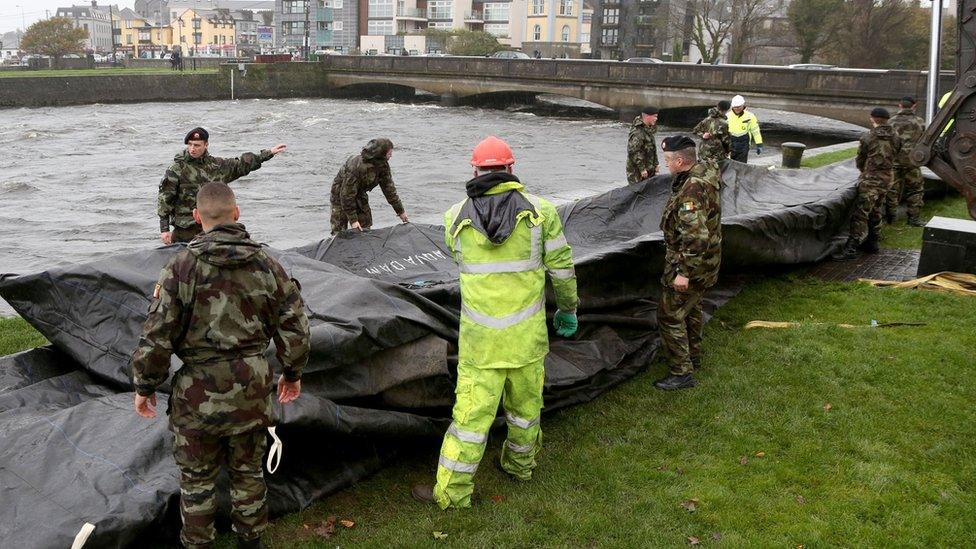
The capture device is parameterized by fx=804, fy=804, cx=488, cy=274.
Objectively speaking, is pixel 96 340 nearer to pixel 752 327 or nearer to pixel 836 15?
pixel 752 327

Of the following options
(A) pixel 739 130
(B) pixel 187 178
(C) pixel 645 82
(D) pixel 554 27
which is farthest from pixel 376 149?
(D) pixel 554 27

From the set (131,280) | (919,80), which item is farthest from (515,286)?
(919,80)

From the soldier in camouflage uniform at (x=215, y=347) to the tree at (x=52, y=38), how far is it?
81.4 metres

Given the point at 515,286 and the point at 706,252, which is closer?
the point at 515,286

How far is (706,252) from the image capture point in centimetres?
613

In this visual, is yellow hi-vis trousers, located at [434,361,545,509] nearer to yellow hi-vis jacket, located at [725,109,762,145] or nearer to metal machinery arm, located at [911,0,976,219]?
metal machinery arm, located at [911,0,976,219]

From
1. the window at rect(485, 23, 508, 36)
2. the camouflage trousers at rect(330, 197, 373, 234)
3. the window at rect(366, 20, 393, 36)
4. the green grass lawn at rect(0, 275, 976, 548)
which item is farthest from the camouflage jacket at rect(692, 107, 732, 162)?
the window at rect(366, 20, 393, 36)

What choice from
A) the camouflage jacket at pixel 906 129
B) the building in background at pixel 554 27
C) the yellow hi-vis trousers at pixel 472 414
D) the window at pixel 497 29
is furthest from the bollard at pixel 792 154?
the window at pixel 497 29

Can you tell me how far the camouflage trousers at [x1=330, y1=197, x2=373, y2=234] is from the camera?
955cm

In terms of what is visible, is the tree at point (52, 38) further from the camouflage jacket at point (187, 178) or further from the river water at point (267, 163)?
the camouflage jacket at point (187, 178)

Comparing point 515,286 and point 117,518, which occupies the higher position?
point 515,286

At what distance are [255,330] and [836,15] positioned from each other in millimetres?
62029

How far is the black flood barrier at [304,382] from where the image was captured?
155 inches

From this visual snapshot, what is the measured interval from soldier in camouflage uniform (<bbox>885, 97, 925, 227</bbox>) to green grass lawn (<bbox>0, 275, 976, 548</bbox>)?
5154 millimetres
